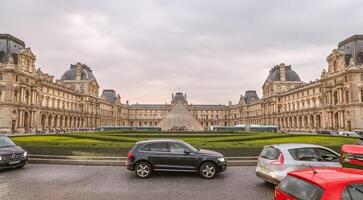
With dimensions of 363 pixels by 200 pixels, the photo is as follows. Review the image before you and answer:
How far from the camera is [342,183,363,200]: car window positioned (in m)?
3.65

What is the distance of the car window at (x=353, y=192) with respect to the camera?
365cm

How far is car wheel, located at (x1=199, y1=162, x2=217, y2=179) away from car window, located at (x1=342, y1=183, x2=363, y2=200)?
22.0ft

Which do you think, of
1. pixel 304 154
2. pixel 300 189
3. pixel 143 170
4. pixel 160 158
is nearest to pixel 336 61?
pixel 304 154

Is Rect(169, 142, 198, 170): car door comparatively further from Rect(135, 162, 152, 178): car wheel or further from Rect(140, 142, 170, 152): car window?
Rect(135, 162, 152, 178): car wheel

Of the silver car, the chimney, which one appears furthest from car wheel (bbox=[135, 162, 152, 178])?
the chimney

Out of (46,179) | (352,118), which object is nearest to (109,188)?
(46,179)

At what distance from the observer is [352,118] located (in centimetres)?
5181

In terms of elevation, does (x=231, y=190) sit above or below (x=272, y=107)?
below

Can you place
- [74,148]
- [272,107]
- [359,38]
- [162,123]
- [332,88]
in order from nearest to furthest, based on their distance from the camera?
[74,148]
[162,123]
[359,38]
[332,88]
[272,107]

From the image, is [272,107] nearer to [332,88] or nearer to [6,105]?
[332,88]

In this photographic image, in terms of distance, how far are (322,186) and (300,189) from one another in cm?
40

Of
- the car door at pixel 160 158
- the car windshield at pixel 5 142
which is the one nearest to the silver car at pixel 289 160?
the car door at pixel 160 158

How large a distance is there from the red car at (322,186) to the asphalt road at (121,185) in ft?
11.2

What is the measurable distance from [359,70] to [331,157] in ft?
174
